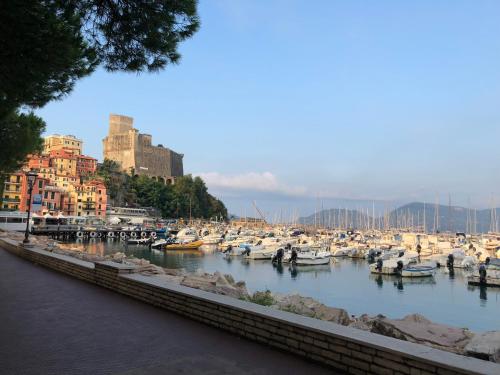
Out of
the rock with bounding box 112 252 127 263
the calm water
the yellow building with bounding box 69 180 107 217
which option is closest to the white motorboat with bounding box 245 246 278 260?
the calm water

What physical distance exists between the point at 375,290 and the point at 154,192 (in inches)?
3754

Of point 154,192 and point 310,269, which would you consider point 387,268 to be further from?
point 154,192

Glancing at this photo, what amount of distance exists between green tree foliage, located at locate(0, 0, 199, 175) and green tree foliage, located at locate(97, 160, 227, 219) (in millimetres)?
102992

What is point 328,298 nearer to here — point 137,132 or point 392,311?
point 392,311

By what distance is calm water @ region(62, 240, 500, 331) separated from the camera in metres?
21.9

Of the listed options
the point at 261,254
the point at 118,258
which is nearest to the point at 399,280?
the point at 261,254

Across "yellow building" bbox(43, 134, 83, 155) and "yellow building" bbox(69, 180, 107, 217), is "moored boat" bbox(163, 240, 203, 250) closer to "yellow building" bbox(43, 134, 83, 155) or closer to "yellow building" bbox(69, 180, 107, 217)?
"yellow building" bbox(69, 180, 107, 217)

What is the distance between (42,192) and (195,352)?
8022cm

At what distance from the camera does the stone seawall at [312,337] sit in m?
3.67

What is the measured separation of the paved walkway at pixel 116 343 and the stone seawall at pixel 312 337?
0.52 feet

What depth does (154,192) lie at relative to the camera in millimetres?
116562

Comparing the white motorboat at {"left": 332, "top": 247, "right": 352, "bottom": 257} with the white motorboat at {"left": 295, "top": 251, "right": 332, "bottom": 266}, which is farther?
the white motorboat at {"left": 332, "top": 247, "right": 352, "bottom": 257}

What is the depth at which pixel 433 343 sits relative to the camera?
5.59 meters

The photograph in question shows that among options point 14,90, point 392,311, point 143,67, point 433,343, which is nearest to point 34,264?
point 14,90
